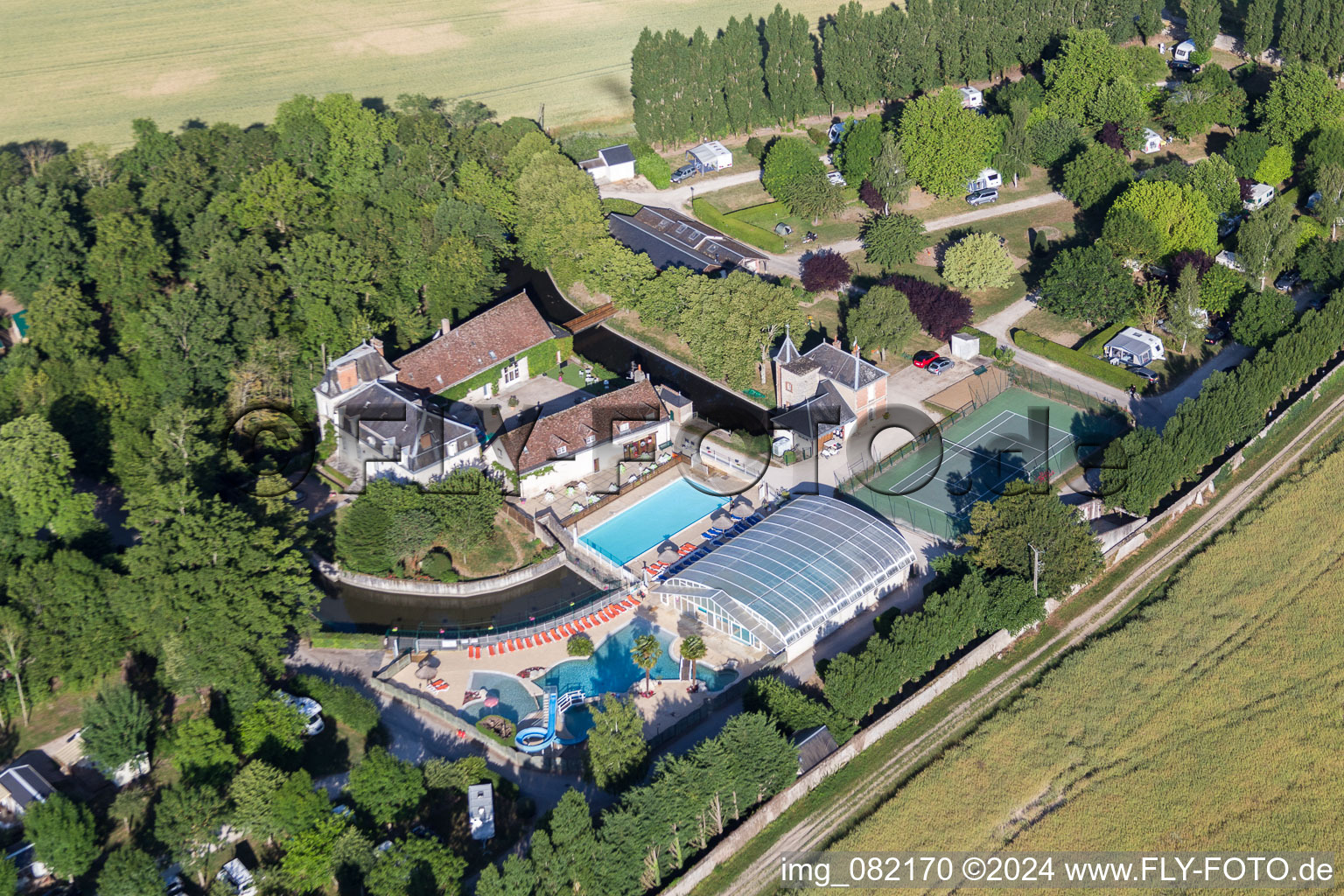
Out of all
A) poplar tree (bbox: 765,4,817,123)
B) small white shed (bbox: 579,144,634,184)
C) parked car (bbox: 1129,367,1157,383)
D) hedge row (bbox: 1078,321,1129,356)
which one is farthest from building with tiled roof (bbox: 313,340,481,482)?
poplar tree (bbox: 765,4,817,123)

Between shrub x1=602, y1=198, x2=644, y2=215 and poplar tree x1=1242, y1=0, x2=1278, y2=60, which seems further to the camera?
poplar tree x1=1242, y1=0, x2=1278, y2=60

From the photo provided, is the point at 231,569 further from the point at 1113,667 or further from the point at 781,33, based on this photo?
the point at 781,33

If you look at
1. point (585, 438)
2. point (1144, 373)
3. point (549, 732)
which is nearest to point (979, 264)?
point (1144, 373)

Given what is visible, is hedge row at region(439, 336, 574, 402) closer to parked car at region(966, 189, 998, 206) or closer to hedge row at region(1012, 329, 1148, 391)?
hedge row at region(1012, 329, 1148, 391)

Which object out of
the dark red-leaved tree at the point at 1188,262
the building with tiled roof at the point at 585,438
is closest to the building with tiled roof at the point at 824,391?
the building with tiled roof at the point at 585,438

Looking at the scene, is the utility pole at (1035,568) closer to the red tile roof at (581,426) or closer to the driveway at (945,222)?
the red tile roof at (581,426)

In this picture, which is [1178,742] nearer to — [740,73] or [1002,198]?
[1002,198]
